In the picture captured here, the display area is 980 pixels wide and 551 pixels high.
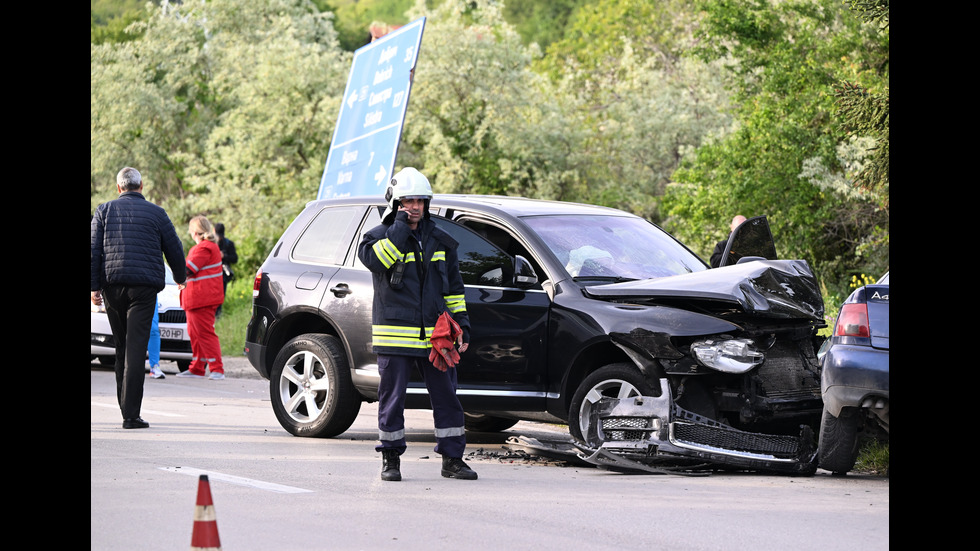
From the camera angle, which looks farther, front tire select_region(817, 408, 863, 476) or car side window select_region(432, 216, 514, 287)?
car side window select_region(432, 216, 514, 287)

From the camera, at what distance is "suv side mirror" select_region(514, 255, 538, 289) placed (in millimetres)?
8250

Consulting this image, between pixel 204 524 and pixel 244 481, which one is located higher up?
pixel 204 524

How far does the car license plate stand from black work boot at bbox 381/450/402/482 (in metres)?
8.83

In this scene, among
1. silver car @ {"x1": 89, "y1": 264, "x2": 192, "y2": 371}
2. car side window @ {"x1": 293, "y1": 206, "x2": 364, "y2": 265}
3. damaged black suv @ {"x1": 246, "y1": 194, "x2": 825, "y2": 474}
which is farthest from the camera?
silver car @ {"x1": 89, "y1": 264, "x2": 192, "y2": 371}

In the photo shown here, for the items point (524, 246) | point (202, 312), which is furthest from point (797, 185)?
point (524, 246)

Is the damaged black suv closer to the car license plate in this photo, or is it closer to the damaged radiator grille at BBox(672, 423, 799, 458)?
the damaged radiator grille at BBox(672, 423, 799, 458)

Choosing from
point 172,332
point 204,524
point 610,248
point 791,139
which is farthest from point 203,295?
point 791,139

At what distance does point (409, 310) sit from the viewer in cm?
742

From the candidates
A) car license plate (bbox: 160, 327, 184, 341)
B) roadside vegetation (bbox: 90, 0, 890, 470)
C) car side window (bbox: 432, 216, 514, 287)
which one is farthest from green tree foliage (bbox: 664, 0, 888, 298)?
Result: car side window (bbox: 432, 216, 514, 287)

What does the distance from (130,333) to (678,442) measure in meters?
4.59

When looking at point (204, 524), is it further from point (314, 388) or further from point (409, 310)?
point (314, 388)
